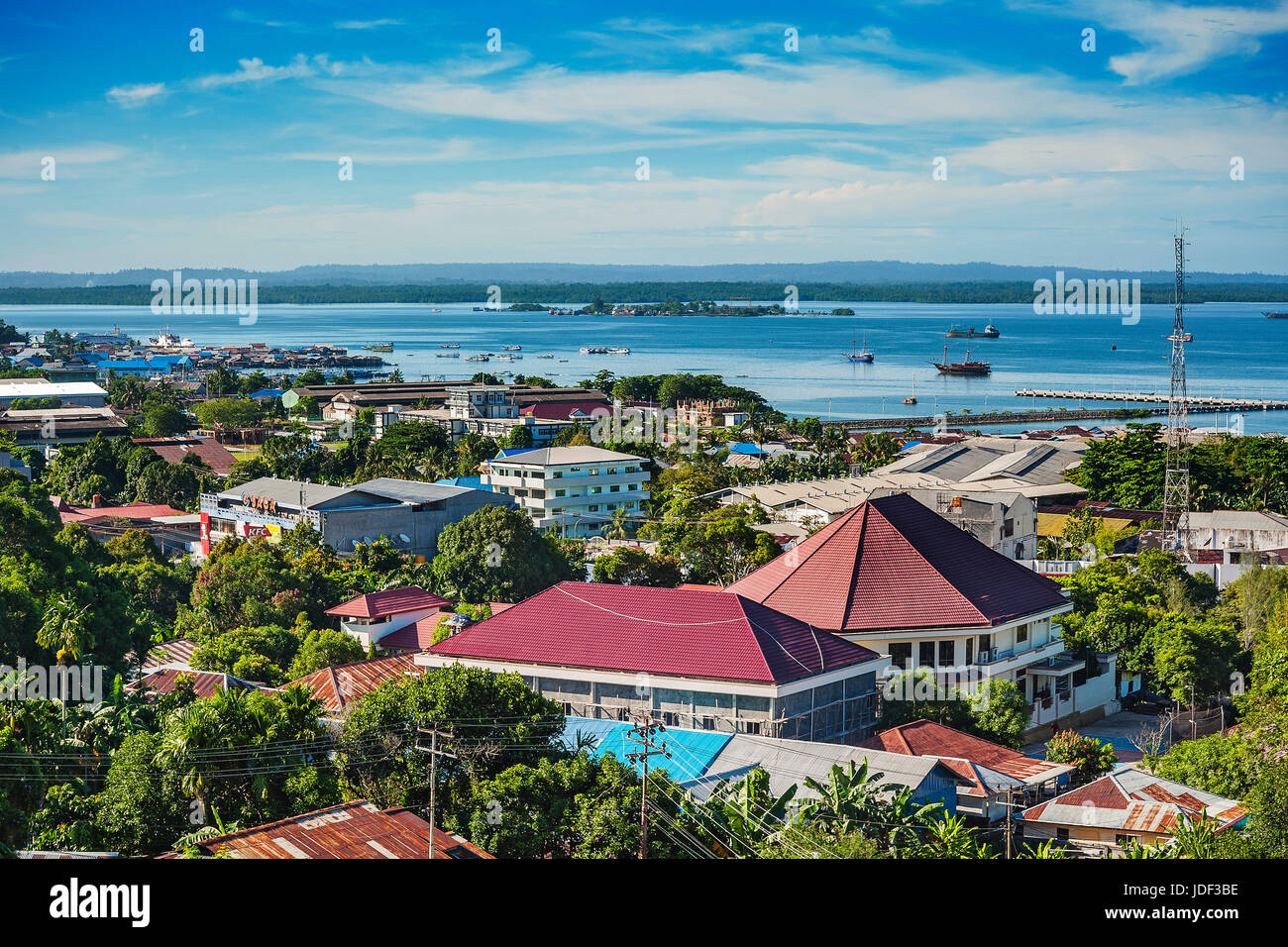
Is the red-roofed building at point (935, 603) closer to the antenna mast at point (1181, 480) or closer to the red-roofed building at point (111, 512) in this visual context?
the antenna mast at point (1181, 480)

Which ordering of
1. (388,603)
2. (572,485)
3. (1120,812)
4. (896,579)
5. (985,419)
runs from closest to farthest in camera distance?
(1120,812)
(896,579)
(388,603)
(572,485)
(985,419)

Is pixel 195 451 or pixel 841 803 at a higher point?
pixel 195 451

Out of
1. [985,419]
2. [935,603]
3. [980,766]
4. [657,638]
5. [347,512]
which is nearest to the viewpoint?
[980,766]

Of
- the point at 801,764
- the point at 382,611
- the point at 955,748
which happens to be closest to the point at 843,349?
the point at 382,611

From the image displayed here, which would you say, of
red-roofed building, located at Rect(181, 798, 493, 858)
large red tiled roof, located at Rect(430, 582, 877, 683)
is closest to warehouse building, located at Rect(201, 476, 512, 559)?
large red tiled roof, located at Rect(430, 582, 877, 683)

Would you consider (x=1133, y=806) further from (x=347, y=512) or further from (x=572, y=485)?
(x=572, y=485)

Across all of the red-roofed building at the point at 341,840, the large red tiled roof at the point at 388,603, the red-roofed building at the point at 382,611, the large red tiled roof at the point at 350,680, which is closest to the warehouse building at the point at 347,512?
the large red tiled roof at the point at 388,603
